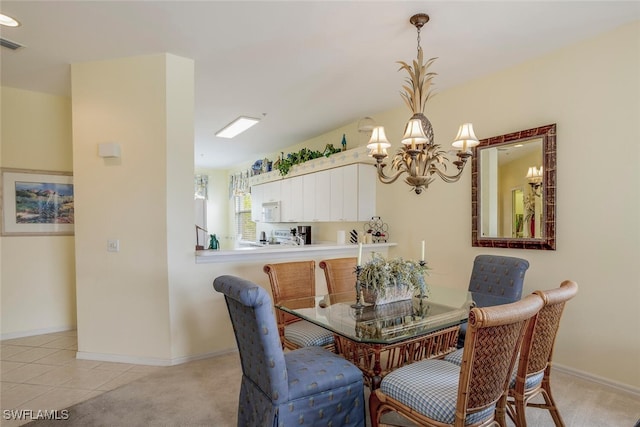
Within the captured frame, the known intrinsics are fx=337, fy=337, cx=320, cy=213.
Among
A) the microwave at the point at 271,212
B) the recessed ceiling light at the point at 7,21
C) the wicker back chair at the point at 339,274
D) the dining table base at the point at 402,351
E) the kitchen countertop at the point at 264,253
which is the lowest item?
the dining table base at the point at 402,351

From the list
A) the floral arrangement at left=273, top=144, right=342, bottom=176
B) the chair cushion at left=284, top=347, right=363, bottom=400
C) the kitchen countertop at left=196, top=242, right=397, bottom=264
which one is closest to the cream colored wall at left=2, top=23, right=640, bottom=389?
the kitchen countertop at left=196, top=242, right=397, bottom=264

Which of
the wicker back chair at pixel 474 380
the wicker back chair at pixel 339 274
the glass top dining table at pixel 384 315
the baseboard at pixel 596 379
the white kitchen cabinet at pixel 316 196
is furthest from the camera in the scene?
the white kitchen cabinet at pixel 316 196

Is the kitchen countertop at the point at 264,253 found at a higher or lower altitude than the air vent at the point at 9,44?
lower

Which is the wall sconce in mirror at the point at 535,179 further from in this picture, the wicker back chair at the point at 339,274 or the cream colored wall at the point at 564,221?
the wicker back chair at the point at 339,274

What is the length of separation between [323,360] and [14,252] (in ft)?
12.9

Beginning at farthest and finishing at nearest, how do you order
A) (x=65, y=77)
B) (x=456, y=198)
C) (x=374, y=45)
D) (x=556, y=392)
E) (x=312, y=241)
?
(x=312, y=241) < (x=456, y=198) < (x=65, y=77) < (x=374, y=45) < (x=556, y=392)

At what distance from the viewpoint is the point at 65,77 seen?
351 cm

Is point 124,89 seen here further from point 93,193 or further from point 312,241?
point 312,241

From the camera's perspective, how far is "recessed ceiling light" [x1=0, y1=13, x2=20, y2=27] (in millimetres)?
2450

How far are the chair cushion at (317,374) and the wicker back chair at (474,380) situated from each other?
0.68 feet

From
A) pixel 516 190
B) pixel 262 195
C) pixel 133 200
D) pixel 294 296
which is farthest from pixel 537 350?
pixel 262 195

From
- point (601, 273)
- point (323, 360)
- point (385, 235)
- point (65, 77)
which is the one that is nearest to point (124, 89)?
point (65, 77)

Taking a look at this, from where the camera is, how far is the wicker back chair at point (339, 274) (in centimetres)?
300

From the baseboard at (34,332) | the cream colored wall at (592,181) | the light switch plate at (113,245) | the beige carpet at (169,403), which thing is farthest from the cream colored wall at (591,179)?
the baseboard at (34,332)
